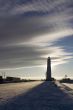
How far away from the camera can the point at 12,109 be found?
66.8 ft

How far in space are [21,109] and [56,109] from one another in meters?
2.25

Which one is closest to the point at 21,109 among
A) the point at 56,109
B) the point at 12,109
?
the point at 12,109

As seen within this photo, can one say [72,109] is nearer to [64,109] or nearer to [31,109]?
[64,109]

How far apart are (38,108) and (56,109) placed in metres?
1.51

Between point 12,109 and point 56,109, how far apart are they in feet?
9.27

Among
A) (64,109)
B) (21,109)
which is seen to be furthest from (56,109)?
(21,109)

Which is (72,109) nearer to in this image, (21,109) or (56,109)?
(56,109)

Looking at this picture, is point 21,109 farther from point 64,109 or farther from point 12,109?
point 64,109

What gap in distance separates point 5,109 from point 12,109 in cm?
44

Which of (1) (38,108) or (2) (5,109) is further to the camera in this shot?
(1) (38,108)

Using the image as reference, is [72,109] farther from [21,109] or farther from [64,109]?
[21,109]

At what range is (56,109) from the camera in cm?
2077

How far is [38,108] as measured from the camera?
21734 mm

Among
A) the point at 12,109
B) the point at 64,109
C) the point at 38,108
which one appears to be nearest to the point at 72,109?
the point at 64,109
